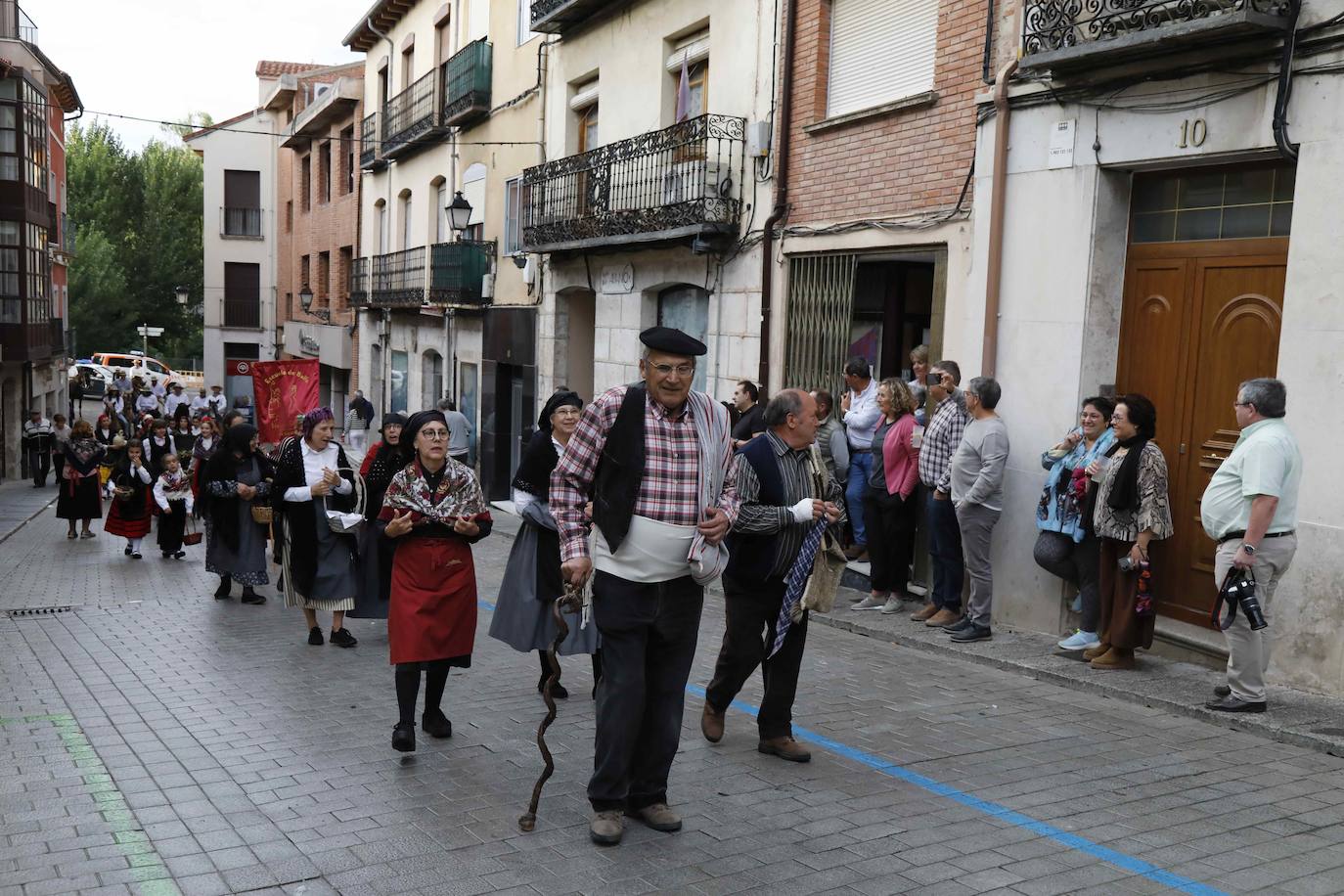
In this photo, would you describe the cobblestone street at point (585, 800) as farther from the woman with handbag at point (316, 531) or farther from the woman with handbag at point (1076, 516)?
the woman with handbag at point (1076, 516)

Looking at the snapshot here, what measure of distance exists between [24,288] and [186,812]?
26.9m

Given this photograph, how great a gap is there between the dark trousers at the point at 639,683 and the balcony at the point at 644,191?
9146 mm

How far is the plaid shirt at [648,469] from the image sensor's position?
500 cm

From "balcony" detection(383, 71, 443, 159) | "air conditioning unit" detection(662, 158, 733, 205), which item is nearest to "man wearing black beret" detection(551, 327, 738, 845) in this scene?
"air conditioning unit" detection(662, 158, 733, 205)

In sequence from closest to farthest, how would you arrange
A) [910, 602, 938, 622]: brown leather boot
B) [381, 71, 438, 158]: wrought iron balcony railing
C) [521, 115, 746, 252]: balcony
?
1. [910, 602, 938, 622]: brown leather boot
2. [521, 115, 746, 252]: balcony
3. [381, 71, 438, 158]: wrought iron balcony railing

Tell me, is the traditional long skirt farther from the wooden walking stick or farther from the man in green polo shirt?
the man in green polo shirt

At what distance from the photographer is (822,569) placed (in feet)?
20.2

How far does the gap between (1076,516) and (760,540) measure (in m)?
3.28

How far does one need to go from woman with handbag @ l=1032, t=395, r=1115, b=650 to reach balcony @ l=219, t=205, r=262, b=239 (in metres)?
43.5

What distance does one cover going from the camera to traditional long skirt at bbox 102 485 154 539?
564 inches

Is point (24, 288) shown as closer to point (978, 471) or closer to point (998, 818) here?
point (978, 471)

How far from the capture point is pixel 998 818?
5.31 metres

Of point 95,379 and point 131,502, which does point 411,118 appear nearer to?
point 131,502

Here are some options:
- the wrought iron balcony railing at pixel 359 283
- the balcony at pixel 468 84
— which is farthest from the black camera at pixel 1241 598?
the wrought iron balcony railing at pixel 359 283
